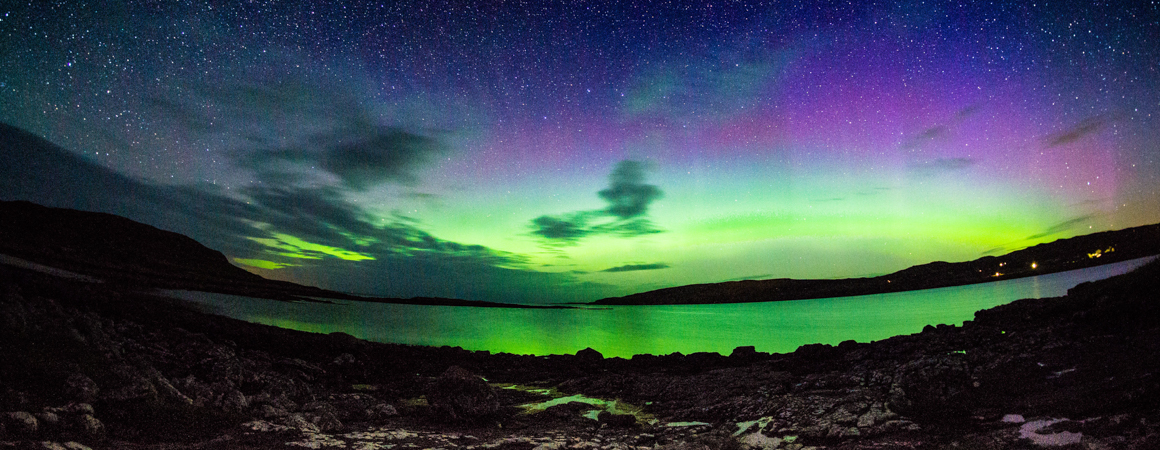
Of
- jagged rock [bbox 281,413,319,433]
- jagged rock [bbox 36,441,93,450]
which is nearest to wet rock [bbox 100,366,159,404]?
jagged rock [bbox 36,441,93,450]

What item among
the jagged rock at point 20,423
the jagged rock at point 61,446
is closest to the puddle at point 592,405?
the jagged rock at point 61,446

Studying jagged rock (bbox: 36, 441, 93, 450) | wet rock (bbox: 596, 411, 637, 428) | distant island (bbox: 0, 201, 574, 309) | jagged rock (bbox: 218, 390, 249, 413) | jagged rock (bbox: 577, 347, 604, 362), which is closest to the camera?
jagged rock (bbox: 36, 441, 93, 450)

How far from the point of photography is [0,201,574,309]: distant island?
88188 millimetres

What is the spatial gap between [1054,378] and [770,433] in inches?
269

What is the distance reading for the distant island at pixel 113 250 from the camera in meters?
88.2

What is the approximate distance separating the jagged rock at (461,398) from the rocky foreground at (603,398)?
4 cm

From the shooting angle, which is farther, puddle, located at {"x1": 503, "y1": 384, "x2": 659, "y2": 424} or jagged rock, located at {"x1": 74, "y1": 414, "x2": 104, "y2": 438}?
puddle, located at {"x1": 503, "y1": 384, "x2": 659, "y2": 424}

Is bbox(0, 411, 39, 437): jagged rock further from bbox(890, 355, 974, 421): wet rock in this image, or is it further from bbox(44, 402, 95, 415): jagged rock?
bbox(890, 355, 974, 421): wet rock

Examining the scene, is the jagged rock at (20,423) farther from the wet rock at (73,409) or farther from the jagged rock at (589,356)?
the jagged rock at (589,356)

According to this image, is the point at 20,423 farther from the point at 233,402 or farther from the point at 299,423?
the point at 299,423

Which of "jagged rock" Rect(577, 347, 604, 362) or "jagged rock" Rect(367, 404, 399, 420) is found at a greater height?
"jagged rock" Rect(367, 404, 399, 420)

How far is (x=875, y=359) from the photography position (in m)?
15.6

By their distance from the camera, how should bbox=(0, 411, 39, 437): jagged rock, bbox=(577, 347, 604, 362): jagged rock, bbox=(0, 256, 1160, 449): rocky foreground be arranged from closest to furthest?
bbox=(0, 411, 39, 437): jagged rock, bbox=(0, 256, 1160, 449): rocky foreground, bbox=(577, 347, 604, 362): jagged rock

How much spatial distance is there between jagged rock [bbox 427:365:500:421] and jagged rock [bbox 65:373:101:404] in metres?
6.25
